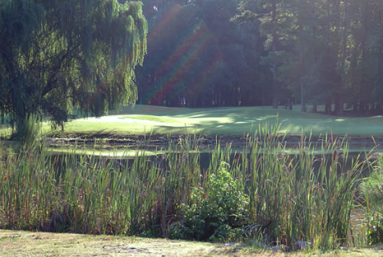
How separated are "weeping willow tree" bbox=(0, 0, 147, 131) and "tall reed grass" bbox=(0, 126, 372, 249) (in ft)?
43.9

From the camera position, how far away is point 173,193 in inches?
309

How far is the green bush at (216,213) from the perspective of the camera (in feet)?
23.4

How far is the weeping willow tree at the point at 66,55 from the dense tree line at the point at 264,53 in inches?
898

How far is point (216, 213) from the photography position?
23.6 feet

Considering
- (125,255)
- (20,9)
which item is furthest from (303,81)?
(125,255)

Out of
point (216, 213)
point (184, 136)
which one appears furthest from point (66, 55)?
point (216, 213)

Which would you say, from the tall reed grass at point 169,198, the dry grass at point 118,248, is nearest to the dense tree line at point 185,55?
the tall reed grass at point 169,198

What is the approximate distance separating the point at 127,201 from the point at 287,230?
2.46 meters

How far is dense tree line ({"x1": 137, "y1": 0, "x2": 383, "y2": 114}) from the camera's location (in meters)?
42.2

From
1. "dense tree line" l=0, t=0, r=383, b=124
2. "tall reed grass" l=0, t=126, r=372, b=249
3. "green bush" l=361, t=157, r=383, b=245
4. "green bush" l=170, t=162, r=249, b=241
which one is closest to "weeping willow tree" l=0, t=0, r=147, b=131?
"dense tree line" l=0, t=0, r=383, b=124

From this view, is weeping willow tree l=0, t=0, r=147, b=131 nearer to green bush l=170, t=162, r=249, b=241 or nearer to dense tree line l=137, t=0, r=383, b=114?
green bush l=170, t=162, r=249, b=241

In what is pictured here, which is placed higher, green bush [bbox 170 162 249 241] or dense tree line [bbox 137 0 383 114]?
dense tree line [bbox 137 0 383 114]

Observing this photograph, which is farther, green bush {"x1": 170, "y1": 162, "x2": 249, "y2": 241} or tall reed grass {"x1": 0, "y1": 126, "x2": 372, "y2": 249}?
green bush {"x1": 170, "y1": 162, "x2": 249, "y2": 241}

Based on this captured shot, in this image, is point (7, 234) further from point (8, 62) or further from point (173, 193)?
point (8, 62)
